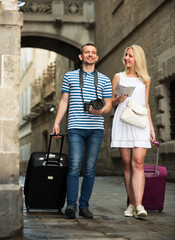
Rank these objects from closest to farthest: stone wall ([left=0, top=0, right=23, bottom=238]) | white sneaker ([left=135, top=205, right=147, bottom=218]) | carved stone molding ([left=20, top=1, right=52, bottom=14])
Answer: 1. stone wall ([left=0, top=0, right=23, bottom=238])
2. white sneaker ([left=135, top=205, right=147, bottom=218])
3. carved stone molding ([left=20, top=1, right=52, bottom=14])

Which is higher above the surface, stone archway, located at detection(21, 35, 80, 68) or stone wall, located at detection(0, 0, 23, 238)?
stone archway, located at detection(21, 35, 80, 68)

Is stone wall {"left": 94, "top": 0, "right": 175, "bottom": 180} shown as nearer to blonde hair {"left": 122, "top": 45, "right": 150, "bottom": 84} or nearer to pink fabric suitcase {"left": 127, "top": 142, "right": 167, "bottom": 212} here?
pink fabric suitcase {"left": 127, "top": 142, "right": 167, "bottom": 212}

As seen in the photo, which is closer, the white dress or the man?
the man

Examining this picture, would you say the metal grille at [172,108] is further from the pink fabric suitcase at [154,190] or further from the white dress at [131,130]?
the white dress at [131,130]

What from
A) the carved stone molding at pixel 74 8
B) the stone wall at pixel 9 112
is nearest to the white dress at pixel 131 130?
the stone wall at pixel 9 112

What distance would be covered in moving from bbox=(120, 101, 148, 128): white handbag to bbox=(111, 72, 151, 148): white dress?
Answer: 3.1 inches

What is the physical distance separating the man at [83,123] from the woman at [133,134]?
0.88ft

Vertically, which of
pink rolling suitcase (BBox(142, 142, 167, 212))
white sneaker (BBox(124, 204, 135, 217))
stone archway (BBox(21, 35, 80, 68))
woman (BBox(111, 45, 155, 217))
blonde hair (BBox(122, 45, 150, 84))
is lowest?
white sneaker (BBox(124, 204, 135, 217))

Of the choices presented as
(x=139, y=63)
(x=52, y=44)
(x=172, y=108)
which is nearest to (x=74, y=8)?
(x=52, y=44)

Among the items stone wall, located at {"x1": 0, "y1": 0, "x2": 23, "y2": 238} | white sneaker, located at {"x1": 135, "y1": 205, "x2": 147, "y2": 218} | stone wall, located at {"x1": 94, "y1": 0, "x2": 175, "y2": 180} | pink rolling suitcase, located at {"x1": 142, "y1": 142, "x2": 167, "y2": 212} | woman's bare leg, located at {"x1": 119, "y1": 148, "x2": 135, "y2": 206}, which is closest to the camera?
stone wall, located at {"x1": 0, "y1": 0, "x2": 23, "y2": 238}

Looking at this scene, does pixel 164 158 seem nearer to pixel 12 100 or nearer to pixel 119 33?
pixel 119 33

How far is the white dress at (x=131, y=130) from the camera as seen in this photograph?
5051mm

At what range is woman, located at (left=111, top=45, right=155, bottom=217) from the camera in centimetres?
502

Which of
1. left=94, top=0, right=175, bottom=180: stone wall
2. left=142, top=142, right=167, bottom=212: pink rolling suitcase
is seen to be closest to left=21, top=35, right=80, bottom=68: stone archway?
left=94, top=0, right=175, bottom=180: stone wall
